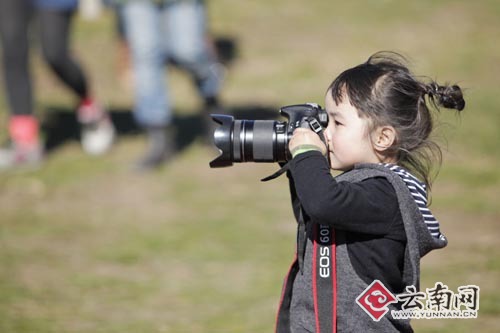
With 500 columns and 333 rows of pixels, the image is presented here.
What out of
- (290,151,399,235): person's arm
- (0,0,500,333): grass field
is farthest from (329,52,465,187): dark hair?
(0,0,500,333): grass field

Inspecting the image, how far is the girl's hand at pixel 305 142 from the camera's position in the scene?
8.21ft

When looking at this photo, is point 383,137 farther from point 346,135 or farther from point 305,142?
point 305,142

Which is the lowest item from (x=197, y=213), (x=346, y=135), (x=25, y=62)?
(x=197, y=213)

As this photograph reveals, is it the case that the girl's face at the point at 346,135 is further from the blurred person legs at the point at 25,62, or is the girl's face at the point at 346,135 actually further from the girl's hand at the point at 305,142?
the blurred person legs at the point at 25,62

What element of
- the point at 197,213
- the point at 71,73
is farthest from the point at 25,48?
the point at 197,213

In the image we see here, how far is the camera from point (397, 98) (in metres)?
2.60

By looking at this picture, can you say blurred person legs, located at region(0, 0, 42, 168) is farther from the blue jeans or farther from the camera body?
the camera body

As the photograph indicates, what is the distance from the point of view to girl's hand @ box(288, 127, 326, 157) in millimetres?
2504

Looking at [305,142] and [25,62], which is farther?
[25,62]

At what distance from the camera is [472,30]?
1016 cm

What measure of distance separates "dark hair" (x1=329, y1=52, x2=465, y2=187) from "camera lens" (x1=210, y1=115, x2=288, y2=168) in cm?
22

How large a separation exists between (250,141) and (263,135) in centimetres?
5

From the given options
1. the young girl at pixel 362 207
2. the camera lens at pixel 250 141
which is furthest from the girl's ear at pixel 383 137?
the camera lens at pixel 250 141

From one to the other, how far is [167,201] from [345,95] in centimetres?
359
